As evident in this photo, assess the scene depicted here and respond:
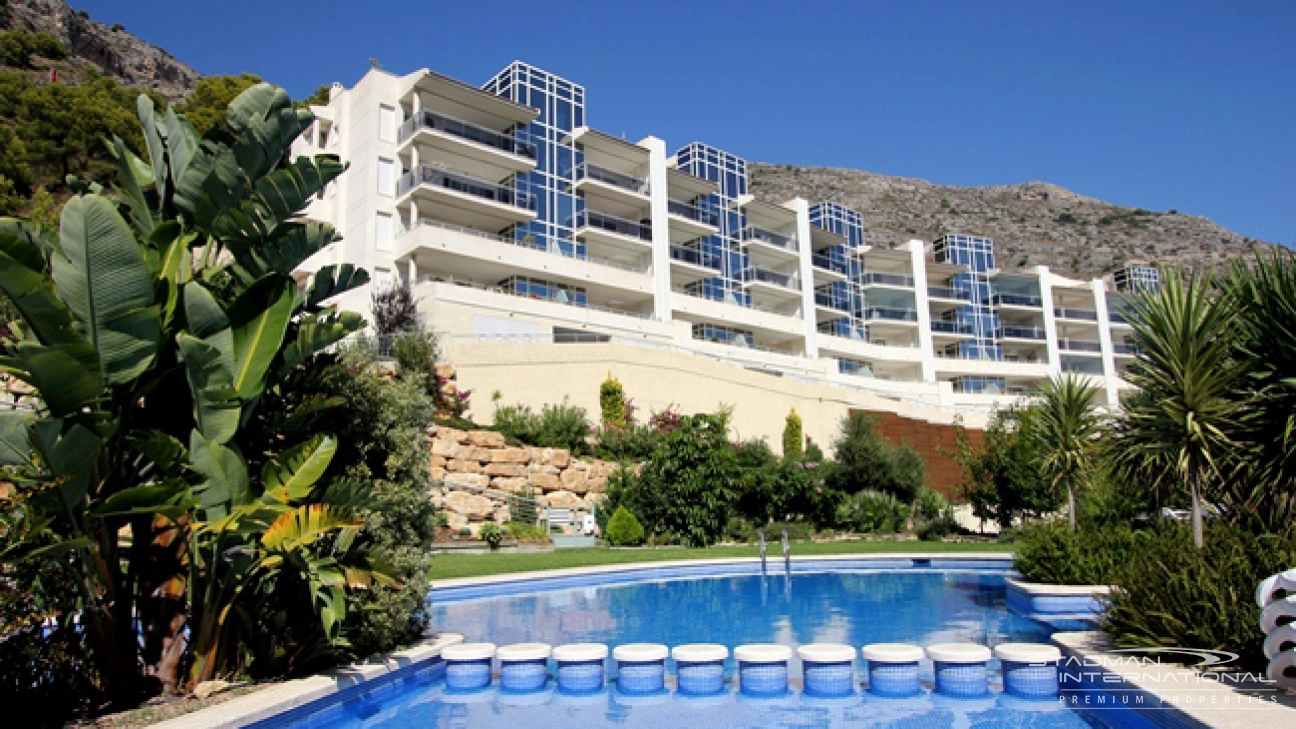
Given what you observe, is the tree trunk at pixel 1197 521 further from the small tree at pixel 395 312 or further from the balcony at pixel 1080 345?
the balcony at pixel 1080 345

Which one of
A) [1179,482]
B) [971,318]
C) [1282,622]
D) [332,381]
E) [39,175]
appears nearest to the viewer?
[1282,622]

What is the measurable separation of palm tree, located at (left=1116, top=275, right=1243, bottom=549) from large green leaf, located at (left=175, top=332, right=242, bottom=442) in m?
8.95

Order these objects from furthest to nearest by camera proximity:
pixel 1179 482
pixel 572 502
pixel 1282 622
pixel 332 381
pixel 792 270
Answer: pixel 792 270 < pixel 572 502 < pixel 1179 482 < pixel 332 381 < pixel 1282 622

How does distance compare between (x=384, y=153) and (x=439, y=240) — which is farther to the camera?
(x=384, y=153)

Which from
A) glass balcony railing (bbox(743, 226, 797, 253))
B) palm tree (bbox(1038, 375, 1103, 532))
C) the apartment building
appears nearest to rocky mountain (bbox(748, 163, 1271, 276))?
the apartment building

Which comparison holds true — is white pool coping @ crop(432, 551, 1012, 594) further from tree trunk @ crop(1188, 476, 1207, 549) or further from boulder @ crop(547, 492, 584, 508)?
tree trunk @ crop(1188, 476, 1207, 549)

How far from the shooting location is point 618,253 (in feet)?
142

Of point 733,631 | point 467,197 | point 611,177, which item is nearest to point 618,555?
point 733,631

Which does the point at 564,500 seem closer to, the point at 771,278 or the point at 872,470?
the point at 872,470

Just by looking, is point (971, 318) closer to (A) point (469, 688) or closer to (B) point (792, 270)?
(B) point (792, 270)

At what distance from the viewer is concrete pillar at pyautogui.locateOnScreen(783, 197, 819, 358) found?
50531mm

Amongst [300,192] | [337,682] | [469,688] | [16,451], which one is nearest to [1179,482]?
[469,688]

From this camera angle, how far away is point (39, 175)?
44562 millimetres

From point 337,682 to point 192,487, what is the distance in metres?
2.14
